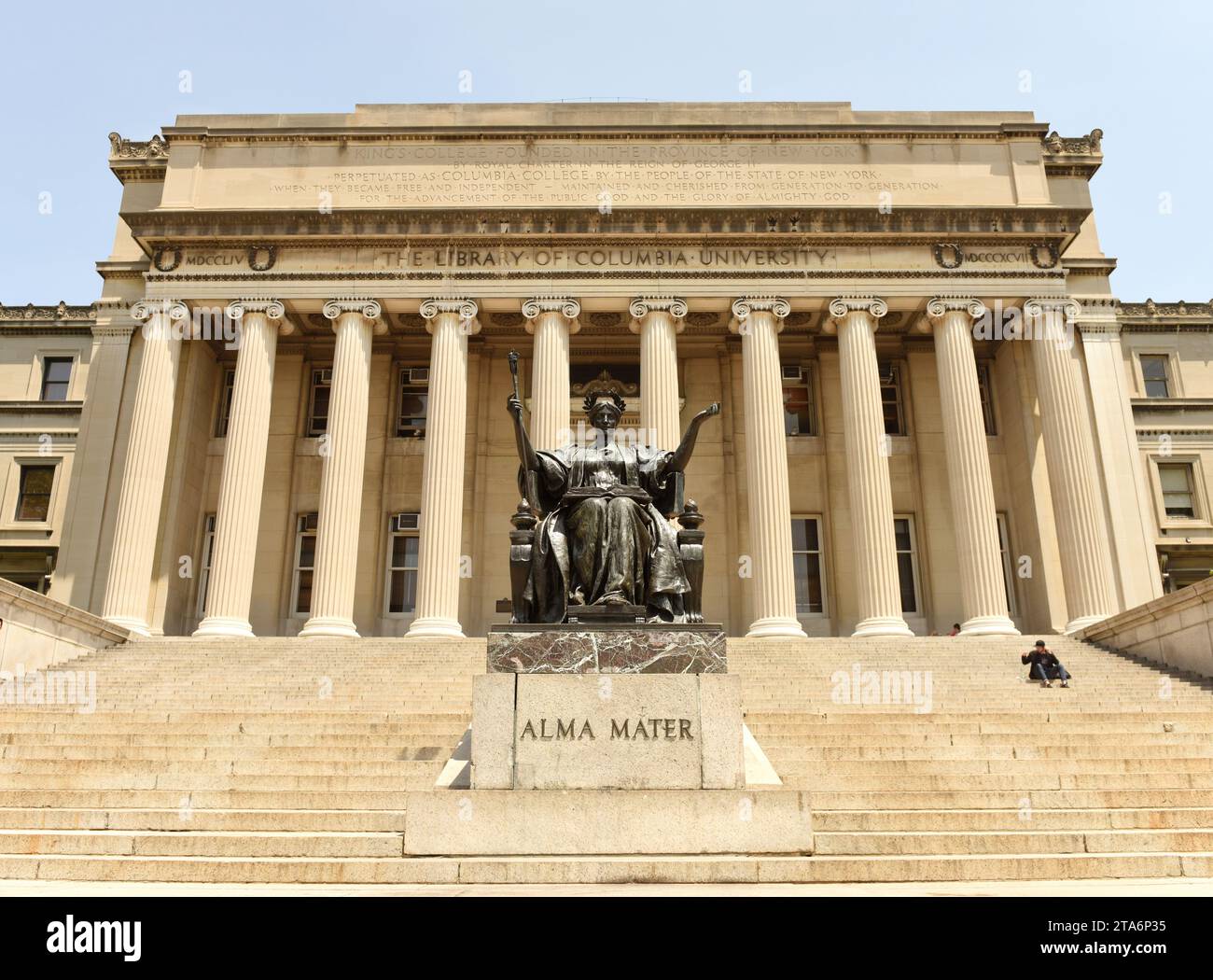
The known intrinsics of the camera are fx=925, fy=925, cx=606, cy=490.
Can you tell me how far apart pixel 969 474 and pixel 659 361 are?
28.6 ft

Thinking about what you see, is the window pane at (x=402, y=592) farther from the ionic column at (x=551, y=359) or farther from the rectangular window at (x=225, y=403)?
the rectangular window at (x=225, y=403)

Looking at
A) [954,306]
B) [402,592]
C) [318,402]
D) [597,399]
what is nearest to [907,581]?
[954,306]

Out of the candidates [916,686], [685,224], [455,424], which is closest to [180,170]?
[455,424]

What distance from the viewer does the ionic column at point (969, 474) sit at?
23500 mm

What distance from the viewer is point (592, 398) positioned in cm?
1022

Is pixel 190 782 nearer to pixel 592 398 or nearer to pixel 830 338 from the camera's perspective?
pixel 592 398

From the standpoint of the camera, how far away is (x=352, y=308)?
25797 mm

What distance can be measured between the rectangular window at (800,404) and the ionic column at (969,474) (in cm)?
468

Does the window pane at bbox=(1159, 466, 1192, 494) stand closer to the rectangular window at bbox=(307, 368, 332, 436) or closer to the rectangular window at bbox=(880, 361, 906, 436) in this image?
the rectangular window at bbox=(880, 361, 906, 436)

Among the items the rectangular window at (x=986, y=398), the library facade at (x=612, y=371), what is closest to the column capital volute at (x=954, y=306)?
the library facade at (x=612, y=371)

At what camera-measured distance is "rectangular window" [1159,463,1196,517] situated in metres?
30.2

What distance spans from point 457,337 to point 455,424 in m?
2.56

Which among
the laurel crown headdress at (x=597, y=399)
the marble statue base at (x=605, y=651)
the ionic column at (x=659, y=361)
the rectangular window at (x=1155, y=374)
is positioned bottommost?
the marble statue base at (x=605, y=651)

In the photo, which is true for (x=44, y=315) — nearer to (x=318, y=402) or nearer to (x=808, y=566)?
(x=318, y=402)
